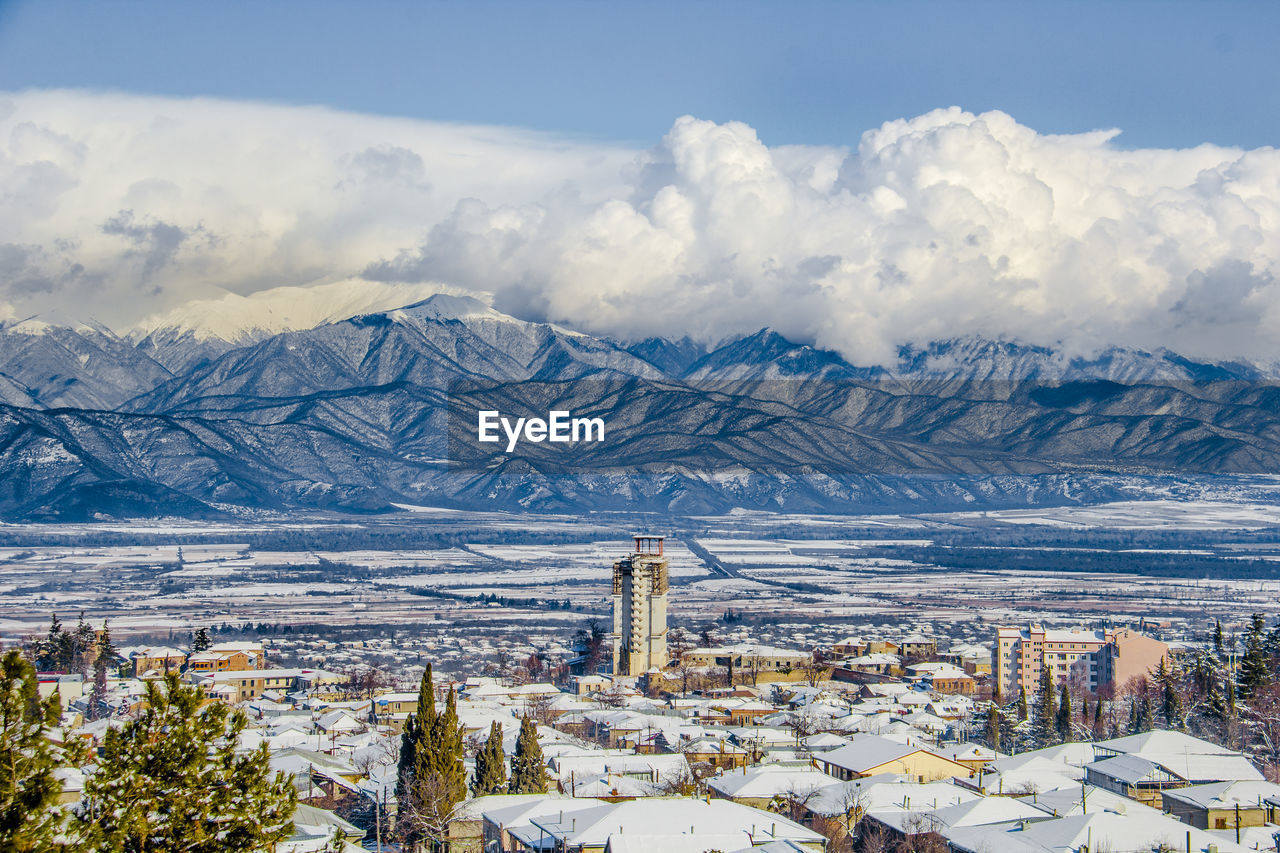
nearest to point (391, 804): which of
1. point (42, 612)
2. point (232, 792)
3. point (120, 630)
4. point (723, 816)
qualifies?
point (723, 816)

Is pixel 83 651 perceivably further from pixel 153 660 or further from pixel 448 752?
pixel 448 752

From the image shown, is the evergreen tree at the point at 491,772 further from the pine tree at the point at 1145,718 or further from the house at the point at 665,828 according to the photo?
the pine tree at the point at 1145,718

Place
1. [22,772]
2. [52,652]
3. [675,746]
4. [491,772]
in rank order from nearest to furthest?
[22,772] → [491,772] → [675,746] → [52,652]

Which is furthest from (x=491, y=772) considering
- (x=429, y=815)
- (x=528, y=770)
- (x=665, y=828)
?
(x=665, y=828)

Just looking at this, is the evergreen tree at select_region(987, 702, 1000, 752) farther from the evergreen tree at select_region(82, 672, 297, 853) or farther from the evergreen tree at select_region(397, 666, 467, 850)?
the evergreen tree at select_region(82, 672, 297, 853)

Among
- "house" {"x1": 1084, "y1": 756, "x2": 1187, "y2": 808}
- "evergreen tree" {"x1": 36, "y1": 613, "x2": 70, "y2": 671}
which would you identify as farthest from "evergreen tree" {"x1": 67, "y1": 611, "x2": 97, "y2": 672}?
"house" {"x1": 1084, "y1": 756, "x2": 1187, "y2": 808}

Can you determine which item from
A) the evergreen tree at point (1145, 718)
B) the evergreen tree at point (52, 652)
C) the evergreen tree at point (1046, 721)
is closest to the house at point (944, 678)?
the evergreen tree at point (1046, 721)
